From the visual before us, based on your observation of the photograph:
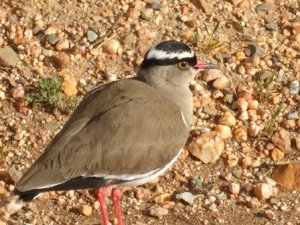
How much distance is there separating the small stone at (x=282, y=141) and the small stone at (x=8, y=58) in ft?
8.34

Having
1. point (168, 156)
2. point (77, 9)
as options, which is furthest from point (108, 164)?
point (77, 9)

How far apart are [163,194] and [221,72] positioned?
1582 millimetres

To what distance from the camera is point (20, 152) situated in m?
8.11

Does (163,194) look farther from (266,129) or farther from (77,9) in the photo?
(77,9)

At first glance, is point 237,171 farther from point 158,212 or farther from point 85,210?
point 85,210

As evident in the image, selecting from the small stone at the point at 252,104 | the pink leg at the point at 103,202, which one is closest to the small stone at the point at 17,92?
the pink leg at the point at 103,202

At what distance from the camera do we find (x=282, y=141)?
8219 mm

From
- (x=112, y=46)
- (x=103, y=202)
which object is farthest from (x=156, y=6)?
(x=103, y=202)

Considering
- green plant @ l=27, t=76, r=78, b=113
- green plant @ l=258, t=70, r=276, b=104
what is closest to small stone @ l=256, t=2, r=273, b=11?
green plant @ l=258, t=70, r=276, b=104

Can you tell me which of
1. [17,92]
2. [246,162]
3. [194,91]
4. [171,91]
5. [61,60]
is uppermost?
[171,91]

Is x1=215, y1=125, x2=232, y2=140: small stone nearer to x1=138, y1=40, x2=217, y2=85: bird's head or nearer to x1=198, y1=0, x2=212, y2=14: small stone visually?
x1=138, y1=40, x2=217, y2=85: bird's head

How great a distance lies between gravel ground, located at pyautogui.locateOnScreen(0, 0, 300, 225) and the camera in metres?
7.75

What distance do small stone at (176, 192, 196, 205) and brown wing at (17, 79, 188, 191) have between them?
0.75 meters

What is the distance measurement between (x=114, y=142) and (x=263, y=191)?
1.58 m
